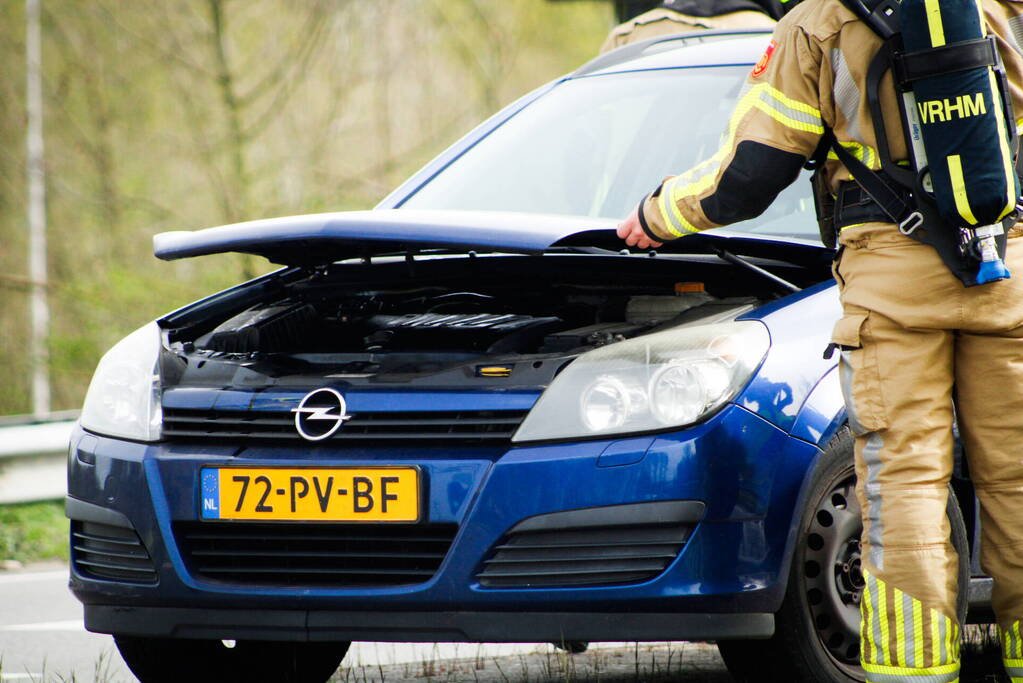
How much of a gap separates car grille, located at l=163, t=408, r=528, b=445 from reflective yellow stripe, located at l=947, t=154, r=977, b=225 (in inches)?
35.4

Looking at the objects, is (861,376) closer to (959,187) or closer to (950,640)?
(959,187)

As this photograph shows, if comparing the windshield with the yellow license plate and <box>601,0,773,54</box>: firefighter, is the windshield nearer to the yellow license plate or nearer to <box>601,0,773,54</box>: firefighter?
the yellow license plate

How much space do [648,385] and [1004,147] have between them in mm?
790

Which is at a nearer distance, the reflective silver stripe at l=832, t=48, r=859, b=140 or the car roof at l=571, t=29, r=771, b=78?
the reflective silver stripe at l=832, t=48, r=859, b=140

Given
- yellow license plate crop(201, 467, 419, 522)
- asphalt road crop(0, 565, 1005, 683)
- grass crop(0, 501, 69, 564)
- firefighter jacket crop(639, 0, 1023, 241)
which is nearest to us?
firefighter jacket crop(639, 0, 1023, 241)

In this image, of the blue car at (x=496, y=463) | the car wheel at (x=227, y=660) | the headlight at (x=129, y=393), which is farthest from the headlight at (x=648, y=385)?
the car wheel at (x=227, y=660)

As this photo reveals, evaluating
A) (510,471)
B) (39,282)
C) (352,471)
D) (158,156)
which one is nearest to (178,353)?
(352,471)

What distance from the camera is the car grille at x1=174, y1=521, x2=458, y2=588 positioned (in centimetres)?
282

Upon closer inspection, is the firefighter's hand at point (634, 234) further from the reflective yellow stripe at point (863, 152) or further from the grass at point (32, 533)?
the grass at point (32, 533)

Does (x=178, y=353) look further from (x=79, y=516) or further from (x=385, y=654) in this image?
(x=385, y=654)

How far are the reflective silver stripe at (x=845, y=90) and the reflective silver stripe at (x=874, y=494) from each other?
589 millimetres

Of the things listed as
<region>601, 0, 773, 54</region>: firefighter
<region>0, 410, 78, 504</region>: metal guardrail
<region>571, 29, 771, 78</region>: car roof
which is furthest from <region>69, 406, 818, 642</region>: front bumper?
<region>0, 410, 78, 504</region>: metal guardrail

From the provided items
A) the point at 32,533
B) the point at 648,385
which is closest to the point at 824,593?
the point at 648,385

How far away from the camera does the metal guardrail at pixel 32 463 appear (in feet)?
23.3
